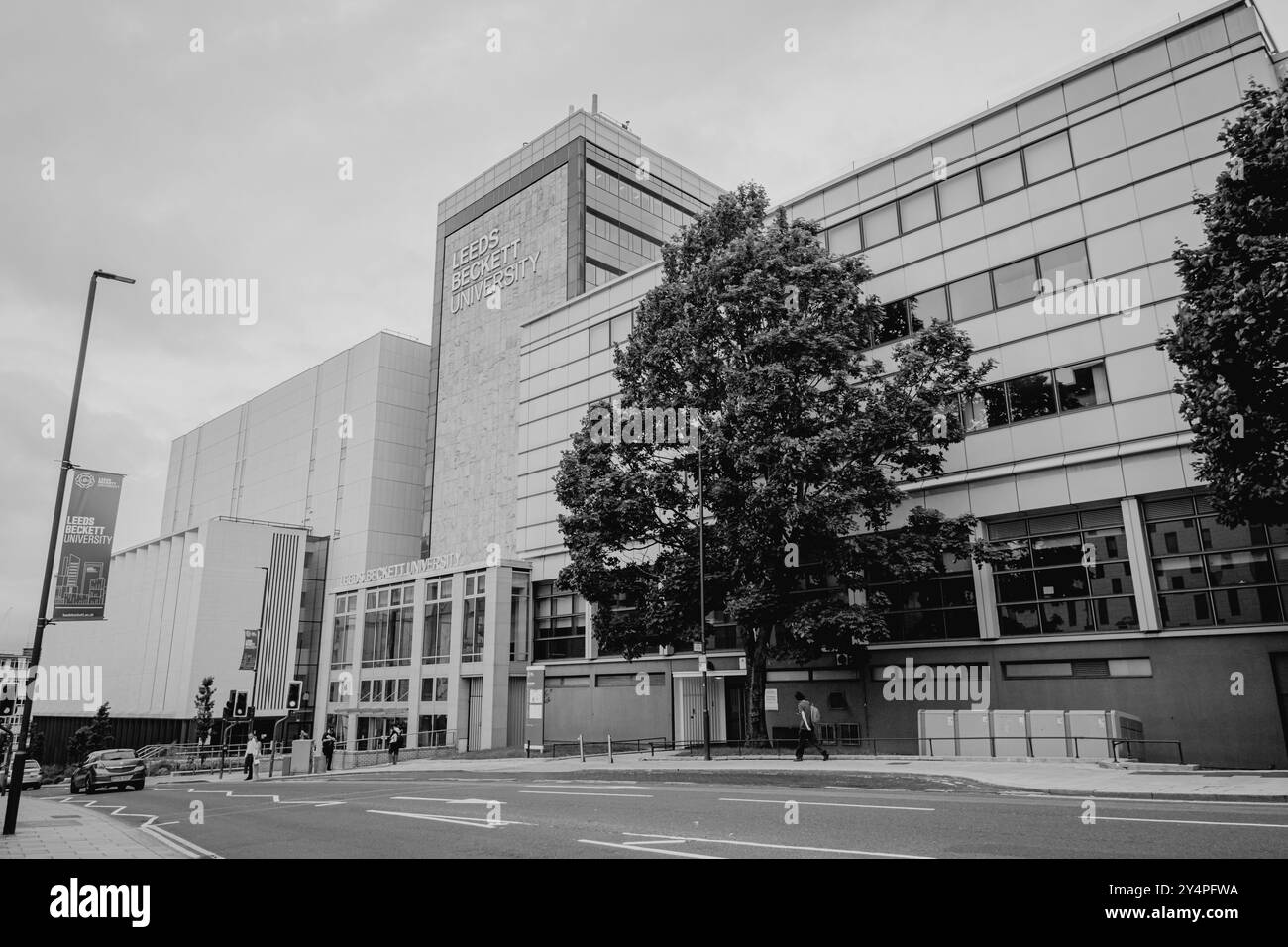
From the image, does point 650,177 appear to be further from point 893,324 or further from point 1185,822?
point 1185,822

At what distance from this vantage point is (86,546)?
1512 cm

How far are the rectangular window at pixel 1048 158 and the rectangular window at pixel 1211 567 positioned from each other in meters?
11.8

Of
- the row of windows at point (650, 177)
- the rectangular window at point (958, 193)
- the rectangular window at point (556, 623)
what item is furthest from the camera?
the row of windows at point (650, 177)

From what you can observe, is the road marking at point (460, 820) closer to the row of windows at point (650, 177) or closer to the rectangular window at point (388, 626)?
the rectangular window at point (388, 626)

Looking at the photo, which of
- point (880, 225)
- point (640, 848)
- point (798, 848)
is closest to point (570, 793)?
point (640, 848)

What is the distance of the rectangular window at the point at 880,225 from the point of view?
32312 mm

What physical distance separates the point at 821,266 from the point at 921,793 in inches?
693

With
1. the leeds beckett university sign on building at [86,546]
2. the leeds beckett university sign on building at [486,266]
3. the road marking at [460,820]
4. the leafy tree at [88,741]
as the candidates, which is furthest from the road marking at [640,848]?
the leafy tree at [88,741]

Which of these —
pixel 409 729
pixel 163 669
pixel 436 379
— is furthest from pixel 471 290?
pixel 163 669

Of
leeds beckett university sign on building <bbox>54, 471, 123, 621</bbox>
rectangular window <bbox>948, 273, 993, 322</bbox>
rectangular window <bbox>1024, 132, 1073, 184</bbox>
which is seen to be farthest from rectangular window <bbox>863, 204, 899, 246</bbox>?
leeds beckett university sign on building <bbox>54, 471, 123, 621</bbox>

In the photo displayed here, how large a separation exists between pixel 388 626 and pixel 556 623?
15350mm

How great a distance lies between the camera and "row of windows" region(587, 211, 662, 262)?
5859 cm
